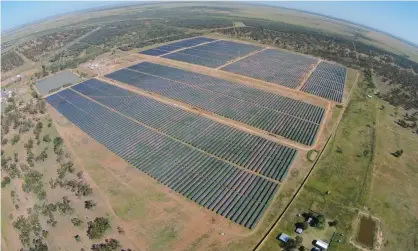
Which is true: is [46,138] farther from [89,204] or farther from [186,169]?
[186,169]

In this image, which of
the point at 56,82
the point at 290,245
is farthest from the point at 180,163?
the point at 56,82

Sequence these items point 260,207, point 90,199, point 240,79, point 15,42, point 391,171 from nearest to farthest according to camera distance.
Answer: point 260,207
point 90,199
point 391,171
point 240,79
point 15,42

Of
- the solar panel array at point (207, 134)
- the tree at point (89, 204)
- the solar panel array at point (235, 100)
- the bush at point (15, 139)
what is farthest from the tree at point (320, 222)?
the bush at point (15, 139)

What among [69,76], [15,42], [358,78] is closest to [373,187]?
[358,78]

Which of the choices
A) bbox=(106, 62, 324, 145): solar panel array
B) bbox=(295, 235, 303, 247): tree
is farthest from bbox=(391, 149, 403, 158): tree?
bbox=(295, 235, 303, 247): tree

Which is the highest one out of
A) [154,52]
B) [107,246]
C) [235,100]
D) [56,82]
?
[154,52]

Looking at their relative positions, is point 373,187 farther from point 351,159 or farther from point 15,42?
point 15,42
